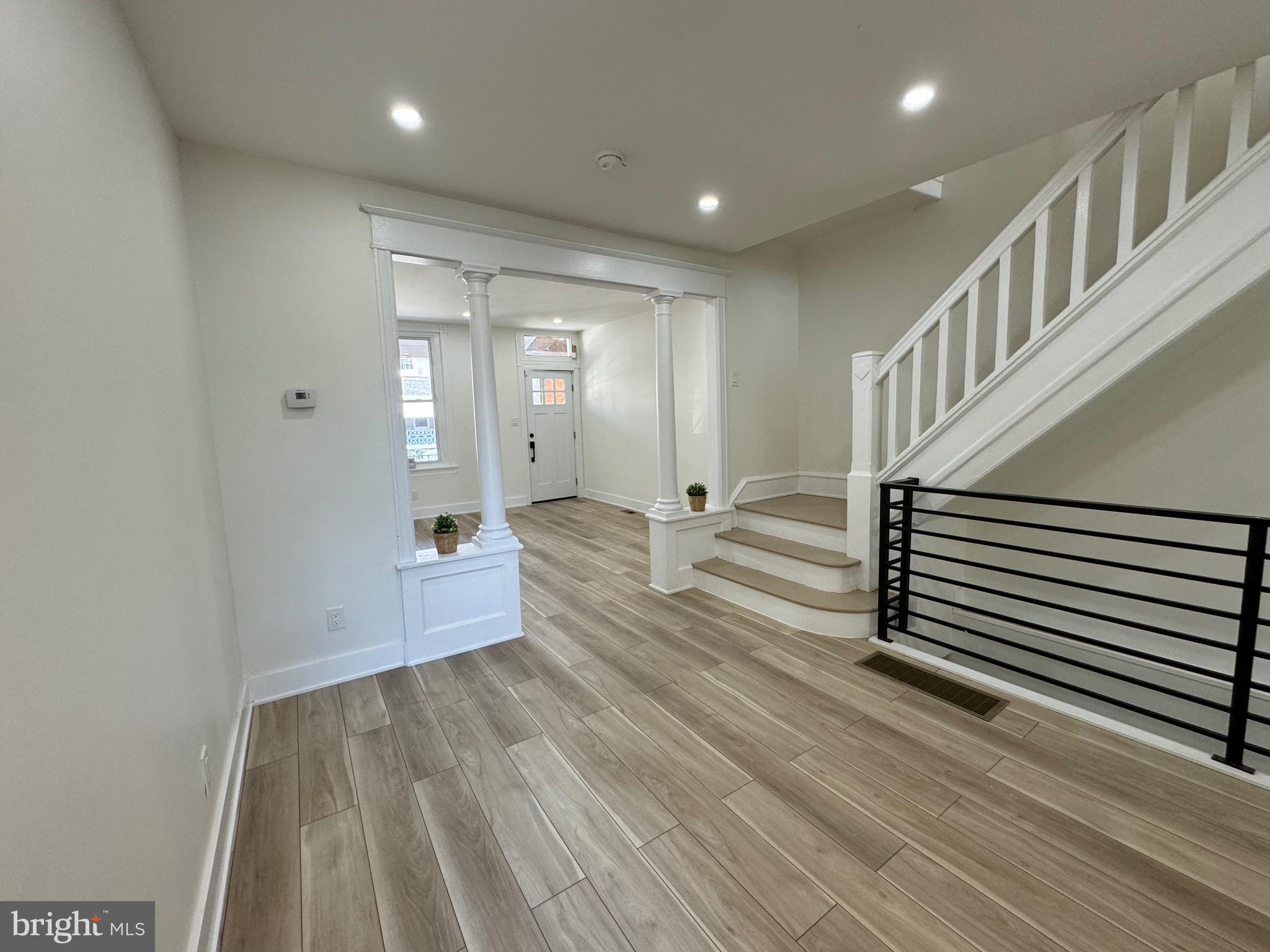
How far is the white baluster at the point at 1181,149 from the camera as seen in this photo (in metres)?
2.10

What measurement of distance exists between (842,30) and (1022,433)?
2.04m

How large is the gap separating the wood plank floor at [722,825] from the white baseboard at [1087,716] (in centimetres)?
5

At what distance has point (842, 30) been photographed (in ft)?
5.43

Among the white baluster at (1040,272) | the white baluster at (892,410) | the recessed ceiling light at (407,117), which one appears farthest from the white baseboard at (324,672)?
the white baluster at (1040,272)

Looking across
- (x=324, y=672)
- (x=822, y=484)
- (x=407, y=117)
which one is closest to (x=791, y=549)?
(x=822, y=484)

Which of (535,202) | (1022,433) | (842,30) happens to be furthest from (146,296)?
(1022,433)

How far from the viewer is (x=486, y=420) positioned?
3.07 metres

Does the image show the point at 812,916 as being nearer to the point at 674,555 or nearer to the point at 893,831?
the point at 893,831

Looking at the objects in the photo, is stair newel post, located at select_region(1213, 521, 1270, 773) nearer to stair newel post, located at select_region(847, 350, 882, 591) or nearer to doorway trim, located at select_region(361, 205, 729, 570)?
stair newel post, located at select_region(847, 350, 882, 591)

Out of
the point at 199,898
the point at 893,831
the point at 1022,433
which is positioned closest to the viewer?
the point at 199,898

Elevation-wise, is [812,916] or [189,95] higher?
[189,95]

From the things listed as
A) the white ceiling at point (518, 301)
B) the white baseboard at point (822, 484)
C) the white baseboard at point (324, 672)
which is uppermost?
the white ceiling at point (518, 301)
